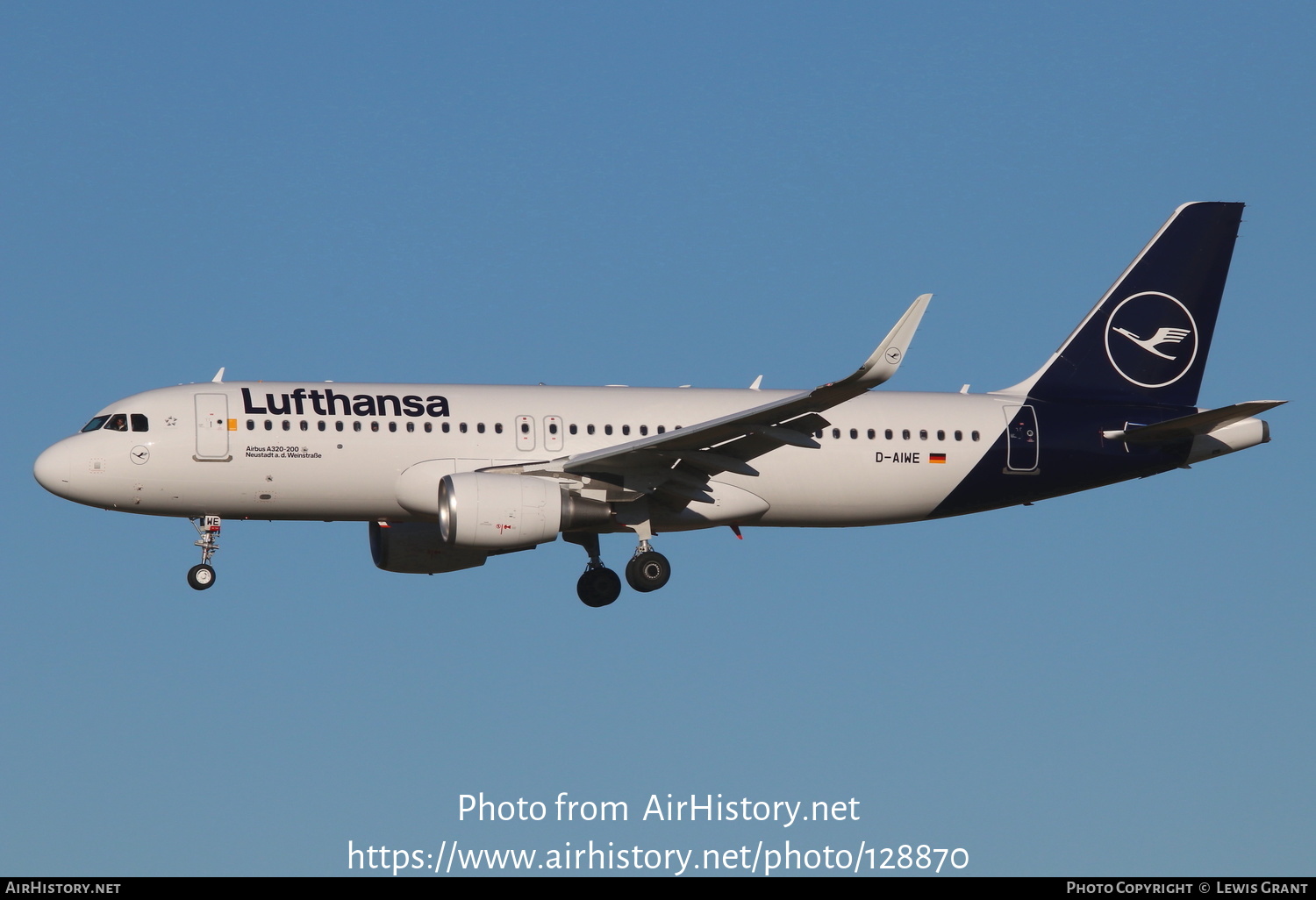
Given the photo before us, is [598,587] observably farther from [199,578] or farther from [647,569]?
[199,578]

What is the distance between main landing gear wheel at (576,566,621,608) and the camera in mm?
40844

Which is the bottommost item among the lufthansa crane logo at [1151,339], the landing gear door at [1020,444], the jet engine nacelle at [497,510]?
the jet engine nacelle at [497,510]

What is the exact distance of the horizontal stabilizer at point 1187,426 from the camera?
39112 millimetres

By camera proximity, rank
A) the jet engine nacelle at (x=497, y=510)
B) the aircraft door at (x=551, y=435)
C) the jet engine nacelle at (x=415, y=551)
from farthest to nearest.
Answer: the jet engine nacelle at (x=415, y=551) → the aircraft door at (x=551, y=435) → the jet engine nacelle at (x=497, y=510)

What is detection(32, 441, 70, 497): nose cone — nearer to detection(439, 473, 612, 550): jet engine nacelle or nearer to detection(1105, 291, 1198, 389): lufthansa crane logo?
detection(439, 473, 612, 550): jet engine nacelle

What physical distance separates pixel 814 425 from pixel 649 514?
17.4 ft

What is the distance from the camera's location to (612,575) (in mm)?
41000

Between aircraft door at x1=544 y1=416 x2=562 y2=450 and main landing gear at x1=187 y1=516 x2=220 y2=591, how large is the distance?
716 centimetres

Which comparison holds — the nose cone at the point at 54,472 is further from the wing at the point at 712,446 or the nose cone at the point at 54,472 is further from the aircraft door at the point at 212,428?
the wing at the point at 712,446

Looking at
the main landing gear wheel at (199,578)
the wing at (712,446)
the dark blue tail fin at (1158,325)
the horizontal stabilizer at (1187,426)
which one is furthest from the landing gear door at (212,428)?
the horizontal stabilizer at (1187,426)

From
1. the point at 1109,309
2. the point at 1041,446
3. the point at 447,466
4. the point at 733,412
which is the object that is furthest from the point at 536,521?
the point at 1109,309

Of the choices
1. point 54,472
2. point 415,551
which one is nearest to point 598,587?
point 415,551

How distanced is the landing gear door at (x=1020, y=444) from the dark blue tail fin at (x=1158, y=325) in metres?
1.33

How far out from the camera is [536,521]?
3706cm
